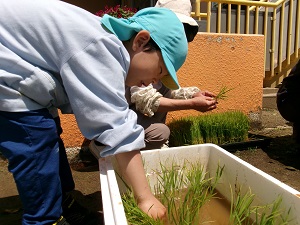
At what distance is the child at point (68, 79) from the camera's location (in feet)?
3.54

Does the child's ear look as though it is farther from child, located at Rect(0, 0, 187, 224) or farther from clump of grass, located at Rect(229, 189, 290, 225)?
clump of grass, located at Rect(229, 189, 290, 225)

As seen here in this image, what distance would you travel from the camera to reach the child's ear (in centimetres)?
117

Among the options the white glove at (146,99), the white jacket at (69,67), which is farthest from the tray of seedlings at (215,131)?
the white jacket at (69,67)

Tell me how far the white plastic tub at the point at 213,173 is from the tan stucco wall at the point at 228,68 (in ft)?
4.86

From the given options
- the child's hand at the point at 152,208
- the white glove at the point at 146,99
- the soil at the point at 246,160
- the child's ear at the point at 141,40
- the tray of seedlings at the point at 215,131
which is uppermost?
the child's ear at the point at 141,40

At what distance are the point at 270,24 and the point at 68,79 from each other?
4.24 metres

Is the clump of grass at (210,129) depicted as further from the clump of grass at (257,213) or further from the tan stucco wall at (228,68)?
the clump of grass at (257,213)

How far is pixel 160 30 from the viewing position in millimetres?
1214

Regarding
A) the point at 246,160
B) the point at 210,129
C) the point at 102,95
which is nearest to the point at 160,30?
the point at 102,95

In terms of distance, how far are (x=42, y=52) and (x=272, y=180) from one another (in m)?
0.93

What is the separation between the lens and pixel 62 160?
5.34 feet

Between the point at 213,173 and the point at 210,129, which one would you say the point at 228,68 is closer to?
the point at 210,129

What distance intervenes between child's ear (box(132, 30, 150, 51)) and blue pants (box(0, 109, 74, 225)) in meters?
0.46

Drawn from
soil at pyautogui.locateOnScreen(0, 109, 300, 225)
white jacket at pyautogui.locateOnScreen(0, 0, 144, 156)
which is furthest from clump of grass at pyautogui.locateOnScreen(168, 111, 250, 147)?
white jacket at pyautogui.locateOnScreen(0, 0, 144, 156)
